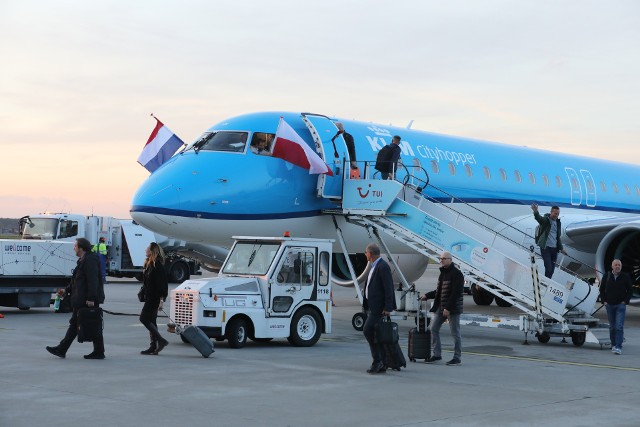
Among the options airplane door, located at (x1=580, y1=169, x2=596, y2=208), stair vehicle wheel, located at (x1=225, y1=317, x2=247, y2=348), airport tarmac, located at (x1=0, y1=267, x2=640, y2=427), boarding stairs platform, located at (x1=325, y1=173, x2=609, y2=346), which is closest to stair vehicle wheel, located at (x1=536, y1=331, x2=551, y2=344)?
boarding stairs platform, located at (x1=325, y1=173, x2=609, y2=346)

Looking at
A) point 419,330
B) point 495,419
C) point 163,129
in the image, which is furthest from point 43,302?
point 495,419

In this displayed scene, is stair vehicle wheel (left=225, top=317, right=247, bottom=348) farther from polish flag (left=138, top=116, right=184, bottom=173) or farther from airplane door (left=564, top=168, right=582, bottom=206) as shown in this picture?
airplane door (left=564, top=168, right=582, bottom=206)

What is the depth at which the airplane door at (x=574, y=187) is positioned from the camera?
989 inches

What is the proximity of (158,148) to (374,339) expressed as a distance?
34.3 feet

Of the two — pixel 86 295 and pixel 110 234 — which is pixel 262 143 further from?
pixel 110 234

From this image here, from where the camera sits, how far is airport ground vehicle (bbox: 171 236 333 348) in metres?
15.5

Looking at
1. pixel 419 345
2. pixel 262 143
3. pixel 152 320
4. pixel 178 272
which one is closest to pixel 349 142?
pixel 262 143

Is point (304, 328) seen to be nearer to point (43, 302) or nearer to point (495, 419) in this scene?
point (495, 419)

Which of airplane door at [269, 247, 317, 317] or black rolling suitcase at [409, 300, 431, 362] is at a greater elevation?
airplane door at [269, 247, 317, 317]

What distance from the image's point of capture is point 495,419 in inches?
375

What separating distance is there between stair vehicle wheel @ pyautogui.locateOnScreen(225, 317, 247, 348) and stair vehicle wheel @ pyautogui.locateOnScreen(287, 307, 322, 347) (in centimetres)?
83

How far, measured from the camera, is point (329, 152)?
19.3 metres

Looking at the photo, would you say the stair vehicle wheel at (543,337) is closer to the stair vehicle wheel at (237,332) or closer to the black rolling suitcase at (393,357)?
the black rolling suitcase at (393,357)

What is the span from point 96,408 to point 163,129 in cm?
1291
